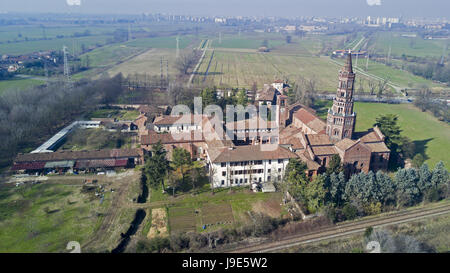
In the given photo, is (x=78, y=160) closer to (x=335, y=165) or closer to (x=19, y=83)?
(x=335, y=165)

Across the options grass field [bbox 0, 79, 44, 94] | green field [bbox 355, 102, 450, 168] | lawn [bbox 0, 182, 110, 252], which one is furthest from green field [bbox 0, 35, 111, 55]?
green field [bbox 355, 102, 450, 168]

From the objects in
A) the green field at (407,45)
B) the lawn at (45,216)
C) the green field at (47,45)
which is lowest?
the lawn at (45,216)

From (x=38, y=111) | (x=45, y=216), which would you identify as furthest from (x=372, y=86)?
(x=45, y=216)

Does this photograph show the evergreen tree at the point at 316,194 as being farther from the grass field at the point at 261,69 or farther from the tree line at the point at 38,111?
the grass field at the point at 261,69

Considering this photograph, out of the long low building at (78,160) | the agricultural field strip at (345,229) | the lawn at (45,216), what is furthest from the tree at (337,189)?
the long low building at (78,160)

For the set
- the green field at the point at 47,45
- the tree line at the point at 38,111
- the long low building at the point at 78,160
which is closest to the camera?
the long low building at the point at 78,160

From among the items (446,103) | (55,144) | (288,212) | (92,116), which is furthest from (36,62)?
(446,103)

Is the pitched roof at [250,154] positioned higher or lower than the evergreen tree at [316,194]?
higher
